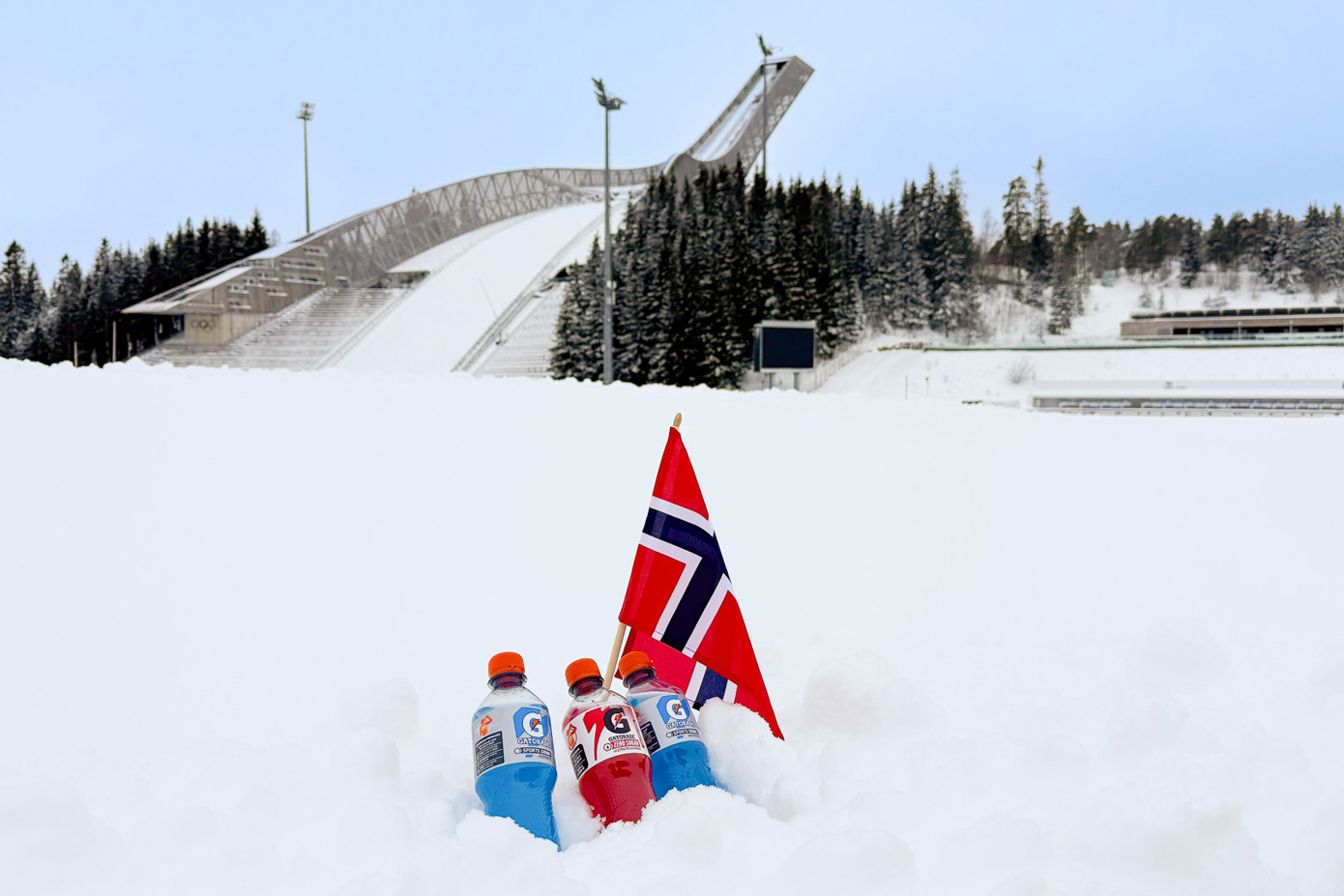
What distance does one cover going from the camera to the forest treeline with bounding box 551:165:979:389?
1251 inches

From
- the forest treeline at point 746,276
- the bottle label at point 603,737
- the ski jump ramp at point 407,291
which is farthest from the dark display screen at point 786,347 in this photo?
the bottle label at point 603,737

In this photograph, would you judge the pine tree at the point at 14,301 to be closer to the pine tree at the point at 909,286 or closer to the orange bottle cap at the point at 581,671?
the pine tree at the point at 909,286

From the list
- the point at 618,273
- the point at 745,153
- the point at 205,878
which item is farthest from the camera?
the point at 745,153

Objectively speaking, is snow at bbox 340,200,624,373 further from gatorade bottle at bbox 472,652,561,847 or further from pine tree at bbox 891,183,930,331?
gatorade bottle at bbox 472,652,561,847

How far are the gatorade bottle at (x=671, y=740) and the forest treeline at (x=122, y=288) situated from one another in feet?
137

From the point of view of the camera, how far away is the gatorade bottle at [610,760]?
2.47 metres

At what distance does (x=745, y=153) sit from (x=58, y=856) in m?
56.9

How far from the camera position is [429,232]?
149 feet

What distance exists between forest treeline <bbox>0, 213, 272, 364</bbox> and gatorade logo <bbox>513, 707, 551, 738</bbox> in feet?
137

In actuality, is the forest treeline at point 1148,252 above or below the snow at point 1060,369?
above

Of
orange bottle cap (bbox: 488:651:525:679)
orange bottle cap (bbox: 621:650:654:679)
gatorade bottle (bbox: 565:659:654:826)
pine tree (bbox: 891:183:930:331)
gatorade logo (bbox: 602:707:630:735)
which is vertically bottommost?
gatorade bottle (bbox: 565:659:654:826)

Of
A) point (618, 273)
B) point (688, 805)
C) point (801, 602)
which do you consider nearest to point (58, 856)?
point (688, 805)

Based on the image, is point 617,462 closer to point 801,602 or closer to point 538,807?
point 801,602

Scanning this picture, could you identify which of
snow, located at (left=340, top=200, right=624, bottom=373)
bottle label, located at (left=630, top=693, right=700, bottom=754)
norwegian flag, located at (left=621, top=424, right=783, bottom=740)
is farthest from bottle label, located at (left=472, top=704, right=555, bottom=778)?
snow, located at (left=340, top=200, right=624, bottom=373)
